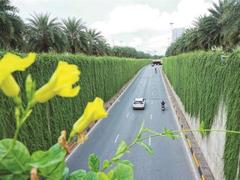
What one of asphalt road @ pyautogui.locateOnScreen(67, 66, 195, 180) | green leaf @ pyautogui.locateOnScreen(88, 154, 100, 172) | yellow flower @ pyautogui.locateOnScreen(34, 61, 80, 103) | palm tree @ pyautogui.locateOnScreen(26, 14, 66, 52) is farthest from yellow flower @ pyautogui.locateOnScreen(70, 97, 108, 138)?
palm tree @ pyautogui.locateOnScreen(26, 14, 66, 52)

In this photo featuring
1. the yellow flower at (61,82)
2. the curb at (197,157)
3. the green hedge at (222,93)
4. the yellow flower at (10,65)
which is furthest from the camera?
the curb at (197,157)

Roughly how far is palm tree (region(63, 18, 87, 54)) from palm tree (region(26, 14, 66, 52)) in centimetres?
551

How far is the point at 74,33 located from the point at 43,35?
22.8 ft

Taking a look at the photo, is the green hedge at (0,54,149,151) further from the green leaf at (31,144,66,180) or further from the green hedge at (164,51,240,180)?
the green leaf at (31,144,66,180)

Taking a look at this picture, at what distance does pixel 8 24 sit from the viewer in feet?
73.2

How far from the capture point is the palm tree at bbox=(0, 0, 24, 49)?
2222cm

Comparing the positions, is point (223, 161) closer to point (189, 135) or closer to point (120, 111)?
point (189, 135)

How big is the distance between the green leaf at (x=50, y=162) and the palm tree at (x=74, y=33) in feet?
121

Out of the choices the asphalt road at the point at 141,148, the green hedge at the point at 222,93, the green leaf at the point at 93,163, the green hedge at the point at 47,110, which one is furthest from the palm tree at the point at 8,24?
the green leaf at the point at 93,163

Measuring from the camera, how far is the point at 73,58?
66.0 feet

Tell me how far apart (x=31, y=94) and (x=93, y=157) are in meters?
0.55

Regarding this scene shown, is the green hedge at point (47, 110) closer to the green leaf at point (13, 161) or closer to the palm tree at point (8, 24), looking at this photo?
the palm tree at point (8, 24)

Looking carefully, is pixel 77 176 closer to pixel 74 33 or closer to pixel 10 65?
pixel 10 65

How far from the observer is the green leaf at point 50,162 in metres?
0.92
